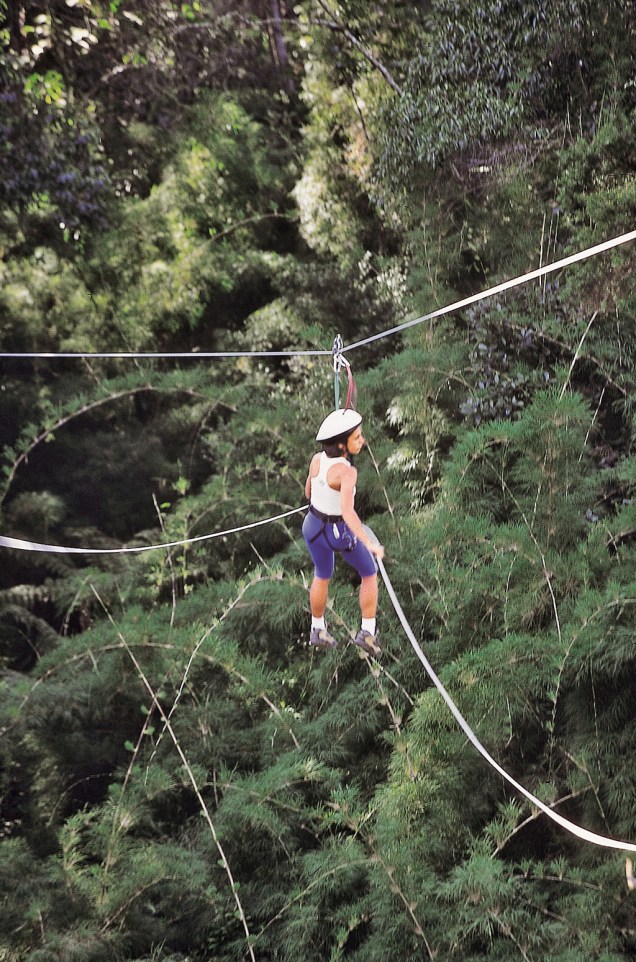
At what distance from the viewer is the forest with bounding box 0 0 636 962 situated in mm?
2361

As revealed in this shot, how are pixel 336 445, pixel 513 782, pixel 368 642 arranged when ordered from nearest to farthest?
pixel 513 782 < pixel 336 445 < pixel 368 642

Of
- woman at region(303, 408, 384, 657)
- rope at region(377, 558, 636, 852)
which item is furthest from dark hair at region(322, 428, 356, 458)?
rope at region(377, 558, 636, 852)

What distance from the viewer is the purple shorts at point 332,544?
186 cm

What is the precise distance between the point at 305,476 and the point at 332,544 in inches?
55.5

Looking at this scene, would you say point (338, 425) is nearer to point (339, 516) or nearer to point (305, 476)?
point (339, 516)

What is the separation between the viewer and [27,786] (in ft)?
10.5

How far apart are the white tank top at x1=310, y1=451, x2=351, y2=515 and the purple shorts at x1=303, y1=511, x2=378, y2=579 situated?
3 centimetres

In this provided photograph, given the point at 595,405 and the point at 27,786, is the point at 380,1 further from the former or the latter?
the point at 27,786

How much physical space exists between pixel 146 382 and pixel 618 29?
1.96 meters

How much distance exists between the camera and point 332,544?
73.4 inches

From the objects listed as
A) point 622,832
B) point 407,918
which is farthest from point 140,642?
point 622,832

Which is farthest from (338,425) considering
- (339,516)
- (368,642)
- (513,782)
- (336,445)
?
(513,782)

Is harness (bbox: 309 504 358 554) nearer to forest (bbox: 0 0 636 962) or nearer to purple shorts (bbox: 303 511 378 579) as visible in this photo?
purple shorts (bbox: 303 511 378 579)

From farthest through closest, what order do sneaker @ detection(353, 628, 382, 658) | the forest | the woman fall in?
the forest → sneaker @ detection(353, 628, 382, 658) → the woman
